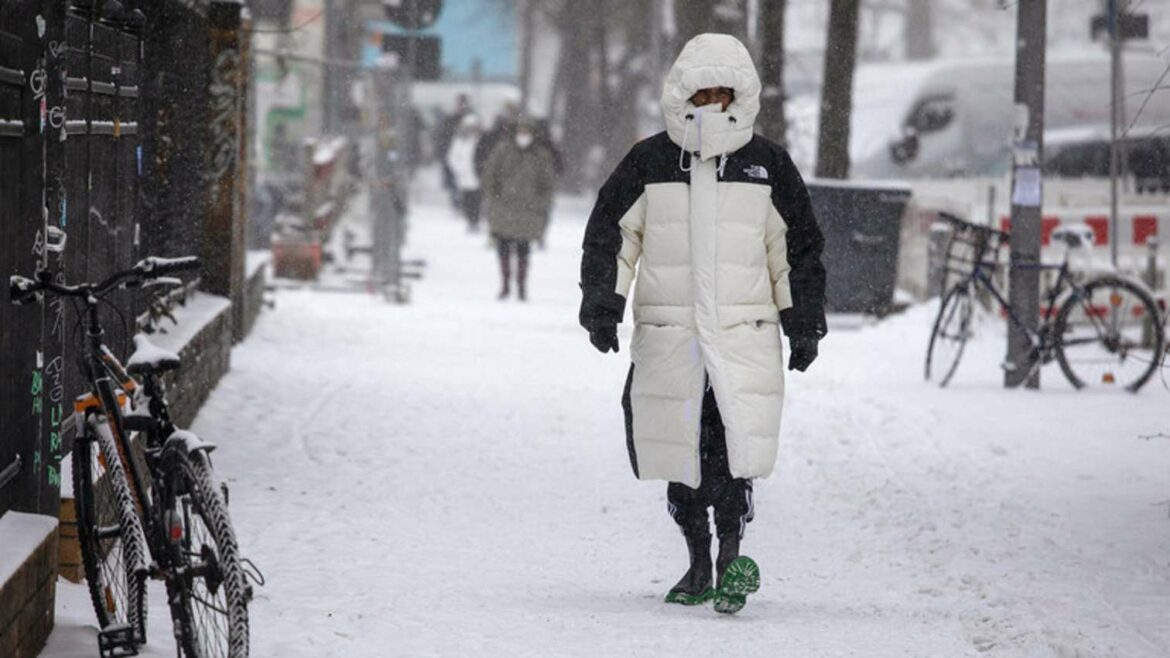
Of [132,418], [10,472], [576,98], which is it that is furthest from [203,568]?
[576,98]

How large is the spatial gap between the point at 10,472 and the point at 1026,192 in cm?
854

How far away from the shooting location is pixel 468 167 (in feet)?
111

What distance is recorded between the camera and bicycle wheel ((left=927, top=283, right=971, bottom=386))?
43.7 ft

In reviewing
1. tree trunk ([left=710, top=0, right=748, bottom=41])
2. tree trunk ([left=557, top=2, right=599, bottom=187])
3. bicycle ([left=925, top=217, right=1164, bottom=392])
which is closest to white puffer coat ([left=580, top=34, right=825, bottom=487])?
bicycle ([left=925, top=217, right=1164, bottom=392])

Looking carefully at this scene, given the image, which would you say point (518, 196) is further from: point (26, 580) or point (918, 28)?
point (918, 28)

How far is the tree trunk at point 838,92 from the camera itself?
1970 centimetres

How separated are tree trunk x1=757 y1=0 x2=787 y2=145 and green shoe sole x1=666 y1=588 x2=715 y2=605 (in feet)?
46.7

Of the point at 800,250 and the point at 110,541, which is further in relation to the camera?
the point at 800,250

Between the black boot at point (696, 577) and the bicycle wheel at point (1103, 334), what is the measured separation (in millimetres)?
6352

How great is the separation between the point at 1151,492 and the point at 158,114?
15.7 ft

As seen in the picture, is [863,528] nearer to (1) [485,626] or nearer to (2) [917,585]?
(2) [917,585]

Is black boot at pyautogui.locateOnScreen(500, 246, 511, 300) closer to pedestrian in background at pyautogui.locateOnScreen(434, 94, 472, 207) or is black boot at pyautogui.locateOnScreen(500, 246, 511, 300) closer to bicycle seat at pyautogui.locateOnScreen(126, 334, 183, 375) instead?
pedestrian in background at pyautogui.locateOnScreen(434, 94, 472, 207)

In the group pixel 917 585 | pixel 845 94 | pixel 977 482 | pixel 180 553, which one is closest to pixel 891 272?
pixel 845 94

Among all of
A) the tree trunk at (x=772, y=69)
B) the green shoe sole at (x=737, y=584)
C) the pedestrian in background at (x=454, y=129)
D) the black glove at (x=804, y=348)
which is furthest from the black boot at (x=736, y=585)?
the pedestrian in background at (x=454, y=129)
